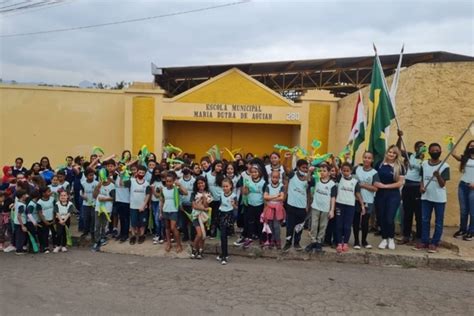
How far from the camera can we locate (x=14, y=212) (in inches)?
278

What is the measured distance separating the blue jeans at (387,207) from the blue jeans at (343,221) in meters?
0.57

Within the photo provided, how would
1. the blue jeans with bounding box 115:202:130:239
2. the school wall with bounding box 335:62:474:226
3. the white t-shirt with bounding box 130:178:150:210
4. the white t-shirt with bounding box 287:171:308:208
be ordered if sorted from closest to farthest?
the white t-shirt with bounding box 287:171:308:208 → the white t-shirt with bounding box 130:178:150:210 → the blue jeans with bounding box 115:202:130:239 → the school wall with bounding box 335:62:474:226

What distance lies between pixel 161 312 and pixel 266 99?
1024cm

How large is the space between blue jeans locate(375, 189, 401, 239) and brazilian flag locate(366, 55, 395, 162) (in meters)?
0.83

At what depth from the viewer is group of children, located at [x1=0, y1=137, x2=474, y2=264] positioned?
6559 mm

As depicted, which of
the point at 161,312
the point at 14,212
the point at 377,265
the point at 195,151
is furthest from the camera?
the point at 195,151

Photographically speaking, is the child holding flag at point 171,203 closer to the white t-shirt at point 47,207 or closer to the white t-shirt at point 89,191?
the white t-shirt at point 89,191

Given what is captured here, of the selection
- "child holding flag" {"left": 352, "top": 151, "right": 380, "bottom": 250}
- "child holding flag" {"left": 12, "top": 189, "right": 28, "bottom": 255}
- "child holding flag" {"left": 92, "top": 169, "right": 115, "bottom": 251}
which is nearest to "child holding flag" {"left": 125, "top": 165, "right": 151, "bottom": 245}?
"child holding flag" {"left": 92, "top": 169, "right": 115, "bottom": 251}

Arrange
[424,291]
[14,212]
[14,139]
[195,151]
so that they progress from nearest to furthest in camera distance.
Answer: [424,291] < [14,212] < [14,139] < [195,151]

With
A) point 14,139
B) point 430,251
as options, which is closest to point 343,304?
point 430,251

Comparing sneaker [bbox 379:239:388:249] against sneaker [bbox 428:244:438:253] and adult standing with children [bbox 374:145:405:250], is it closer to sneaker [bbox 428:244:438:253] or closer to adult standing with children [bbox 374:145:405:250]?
adult standing with children [bbox 374:145:405:250]

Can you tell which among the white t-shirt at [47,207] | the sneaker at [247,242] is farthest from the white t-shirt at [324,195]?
the white t-shirt at [47,207]

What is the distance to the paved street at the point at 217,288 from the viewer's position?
4531mm

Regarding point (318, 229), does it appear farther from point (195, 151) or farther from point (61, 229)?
point (195, 151)
